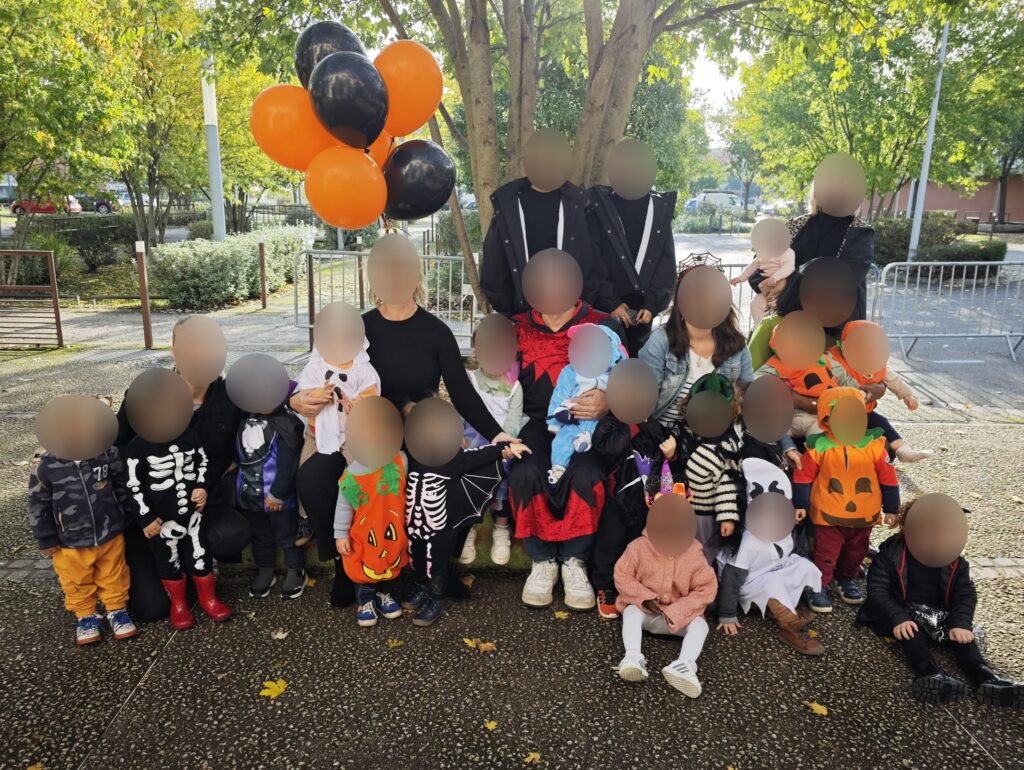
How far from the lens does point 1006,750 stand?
2.48 metres

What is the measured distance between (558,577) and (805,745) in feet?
4.42

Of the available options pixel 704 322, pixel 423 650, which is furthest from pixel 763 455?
pixel 423 650

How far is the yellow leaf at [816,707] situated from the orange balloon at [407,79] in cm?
338

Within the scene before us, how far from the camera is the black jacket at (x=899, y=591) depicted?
298cm

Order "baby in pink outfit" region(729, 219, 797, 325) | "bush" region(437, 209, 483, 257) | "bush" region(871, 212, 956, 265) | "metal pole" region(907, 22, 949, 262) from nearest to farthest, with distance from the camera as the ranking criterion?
1. "baby in pink outfit" region(729, 219, 797, 325)
2. "bush" region(437, 209, 483, 257)
3. "metal pole" region(907, 22, 949, 262)
4. "bush" region(871, 212, 956, 265)

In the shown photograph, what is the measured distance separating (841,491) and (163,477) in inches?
126

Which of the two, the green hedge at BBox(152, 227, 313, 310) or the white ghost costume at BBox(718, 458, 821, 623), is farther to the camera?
the green hedge at BBox(152, 227, 313, 310)

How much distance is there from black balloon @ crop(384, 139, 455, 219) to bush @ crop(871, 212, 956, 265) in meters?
17.2

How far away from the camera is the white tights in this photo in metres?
2.89

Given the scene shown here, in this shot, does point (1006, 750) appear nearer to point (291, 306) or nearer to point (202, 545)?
point (202, 545)

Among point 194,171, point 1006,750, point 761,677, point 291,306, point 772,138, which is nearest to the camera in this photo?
point 1006,750

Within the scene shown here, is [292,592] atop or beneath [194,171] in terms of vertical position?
beneath

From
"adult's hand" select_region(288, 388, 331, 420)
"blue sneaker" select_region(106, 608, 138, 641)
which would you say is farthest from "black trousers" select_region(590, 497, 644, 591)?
"blue sneaker" select_region(106, 608, 138, 641)

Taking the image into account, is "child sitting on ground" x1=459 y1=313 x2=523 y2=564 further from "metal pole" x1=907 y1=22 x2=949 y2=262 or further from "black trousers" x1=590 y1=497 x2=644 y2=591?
"metal pole" x1=907 y1=22 x2=949 y2=262
